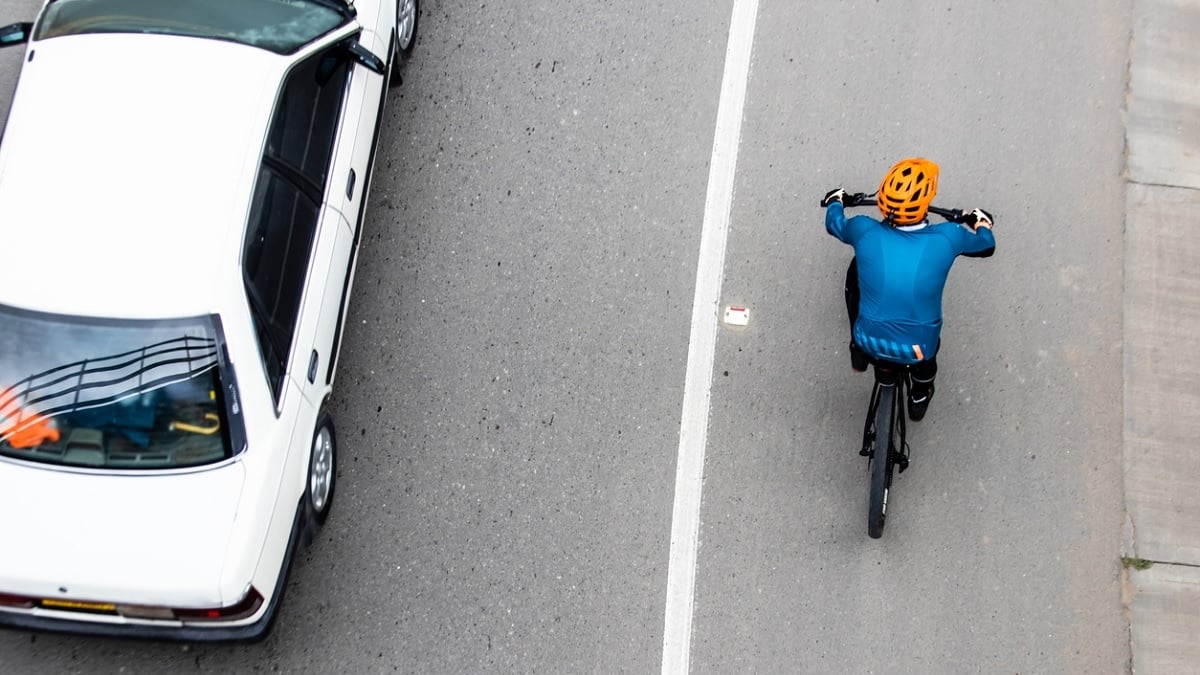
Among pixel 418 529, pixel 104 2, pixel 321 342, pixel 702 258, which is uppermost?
pixel 104 2

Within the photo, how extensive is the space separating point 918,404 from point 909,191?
1.56m

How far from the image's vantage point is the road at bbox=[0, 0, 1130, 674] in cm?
646

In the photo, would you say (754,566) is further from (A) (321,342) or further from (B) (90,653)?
(B) (90,653)

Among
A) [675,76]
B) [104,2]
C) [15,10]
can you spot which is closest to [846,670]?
[675,76]

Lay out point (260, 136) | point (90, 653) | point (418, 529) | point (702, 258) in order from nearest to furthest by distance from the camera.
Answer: point (260, 136), point (90, 653), point (418, 529), point (702, 258)

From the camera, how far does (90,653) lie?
20.0ft

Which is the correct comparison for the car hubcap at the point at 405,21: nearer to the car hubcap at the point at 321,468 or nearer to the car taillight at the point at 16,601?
the car hubcap at the point at 321,468

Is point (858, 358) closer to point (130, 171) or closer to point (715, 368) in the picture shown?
point (715, 368)

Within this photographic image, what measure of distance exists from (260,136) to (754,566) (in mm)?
3796

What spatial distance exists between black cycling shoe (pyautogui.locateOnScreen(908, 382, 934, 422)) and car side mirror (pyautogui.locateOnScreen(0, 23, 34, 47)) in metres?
5.58

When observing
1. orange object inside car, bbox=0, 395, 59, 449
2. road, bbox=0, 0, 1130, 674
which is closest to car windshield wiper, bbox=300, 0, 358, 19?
road, bbox=0, 0, 1130, 674

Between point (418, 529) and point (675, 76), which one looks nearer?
point (418, 529)

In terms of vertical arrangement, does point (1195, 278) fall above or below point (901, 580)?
above

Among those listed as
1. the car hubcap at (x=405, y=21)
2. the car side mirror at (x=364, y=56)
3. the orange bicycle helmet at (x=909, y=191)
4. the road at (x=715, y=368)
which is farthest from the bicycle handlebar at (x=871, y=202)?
the car hubcap at (x=405, y=21)
